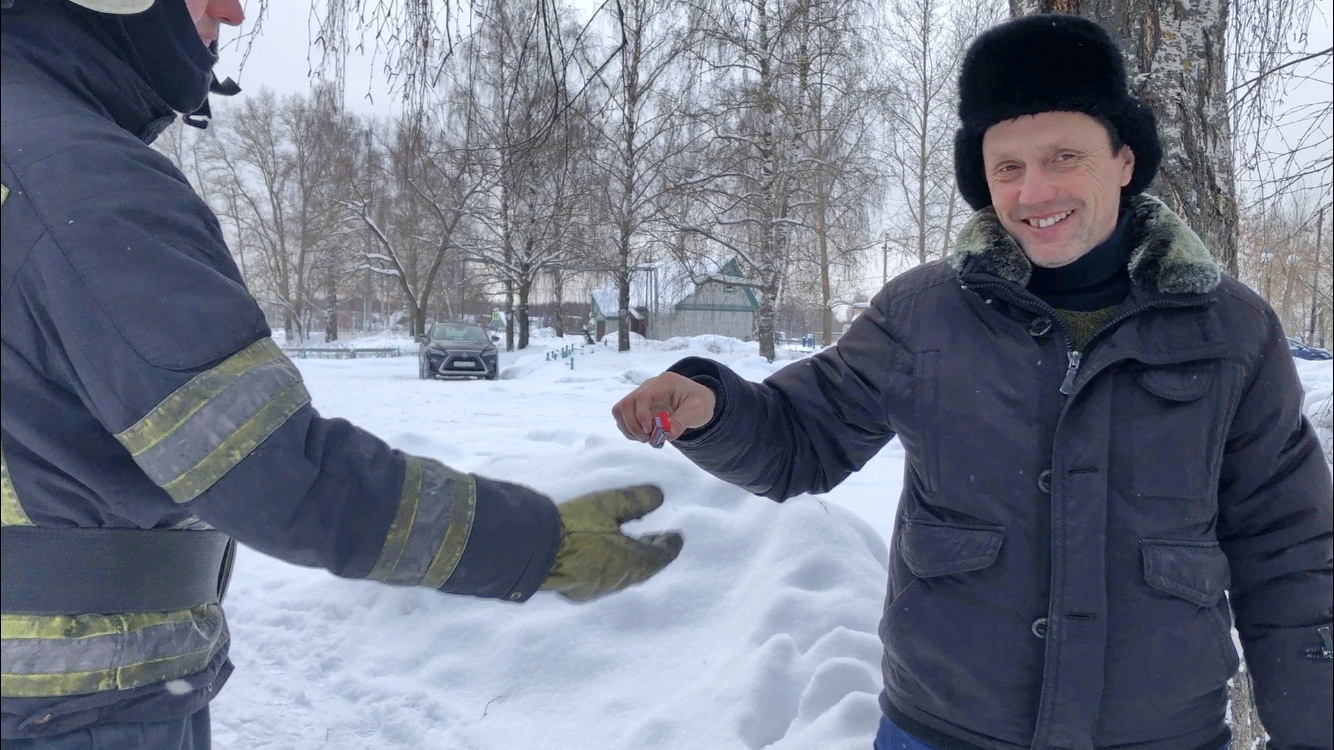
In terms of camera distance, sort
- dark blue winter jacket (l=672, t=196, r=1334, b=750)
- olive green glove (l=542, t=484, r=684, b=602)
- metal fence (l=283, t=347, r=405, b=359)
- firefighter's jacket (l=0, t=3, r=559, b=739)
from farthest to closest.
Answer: metal fence (l=283, t=347, r=405, b=359), dark blue winter jacket (l=672, t=196, r=1334, b=750), olive green glove (l=542, t=484, r=684, b=602), firefighter's jacket (l=0, t=3, r=559, b=739)

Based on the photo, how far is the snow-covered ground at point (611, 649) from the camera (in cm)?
263

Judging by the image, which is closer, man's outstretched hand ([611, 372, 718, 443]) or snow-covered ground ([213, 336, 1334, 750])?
man's outstretched hand ([611, 372, 718, 443])

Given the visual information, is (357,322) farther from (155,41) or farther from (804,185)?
(155,41)

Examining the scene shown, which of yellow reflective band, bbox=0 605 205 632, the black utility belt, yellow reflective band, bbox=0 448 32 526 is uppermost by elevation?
yellow reflective band, bbox=0 448 32 526

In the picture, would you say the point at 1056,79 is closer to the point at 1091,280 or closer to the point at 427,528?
the point at 1091,280

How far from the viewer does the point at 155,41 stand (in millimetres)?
1081

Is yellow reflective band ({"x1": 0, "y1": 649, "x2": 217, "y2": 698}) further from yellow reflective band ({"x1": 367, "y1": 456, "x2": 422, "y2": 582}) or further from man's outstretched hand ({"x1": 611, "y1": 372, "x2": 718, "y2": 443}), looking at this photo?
man's outstretched hand ({"x1": 611, "y1": 372, "x2": 718, "y2": 443})

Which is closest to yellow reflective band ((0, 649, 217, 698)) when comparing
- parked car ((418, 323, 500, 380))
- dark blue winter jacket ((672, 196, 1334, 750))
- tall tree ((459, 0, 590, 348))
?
dark blue winter jacket ((672, 196, 1334, 750))

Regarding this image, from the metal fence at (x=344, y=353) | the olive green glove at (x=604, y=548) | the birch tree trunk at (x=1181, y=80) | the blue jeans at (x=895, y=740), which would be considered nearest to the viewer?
the olive green glove at (x=604, y=548)

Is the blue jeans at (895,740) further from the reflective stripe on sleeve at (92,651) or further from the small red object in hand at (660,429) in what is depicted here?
the reflective stripe on sleeve at (92,651)

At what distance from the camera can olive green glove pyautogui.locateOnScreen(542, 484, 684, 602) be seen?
3.96 ft

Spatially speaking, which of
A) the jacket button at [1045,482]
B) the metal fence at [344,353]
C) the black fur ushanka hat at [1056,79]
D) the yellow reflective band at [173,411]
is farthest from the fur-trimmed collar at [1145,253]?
the metal fence at [344,353]

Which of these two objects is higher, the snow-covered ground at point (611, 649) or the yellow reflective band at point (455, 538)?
the yellow reflective band at point (455, 538)

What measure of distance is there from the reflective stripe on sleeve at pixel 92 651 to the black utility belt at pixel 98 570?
0.5 inches
